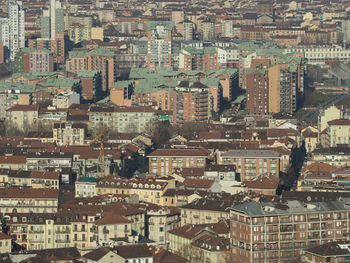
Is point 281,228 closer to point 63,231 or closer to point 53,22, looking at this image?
point 63,231

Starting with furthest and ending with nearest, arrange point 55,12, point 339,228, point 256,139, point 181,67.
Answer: point 55,12 → point 181,67 → point 256,139 → point 339,228

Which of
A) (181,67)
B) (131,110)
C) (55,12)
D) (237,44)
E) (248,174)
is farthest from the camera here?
(55,12)

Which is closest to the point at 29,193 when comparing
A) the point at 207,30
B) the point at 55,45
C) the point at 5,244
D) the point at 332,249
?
the point at 5,244

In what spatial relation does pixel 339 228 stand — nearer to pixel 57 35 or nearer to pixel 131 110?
pixel 131 110

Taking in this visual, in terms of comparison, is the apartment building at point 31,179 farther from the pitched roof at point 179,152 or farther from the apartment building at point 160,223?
the apartment building at point 160,223

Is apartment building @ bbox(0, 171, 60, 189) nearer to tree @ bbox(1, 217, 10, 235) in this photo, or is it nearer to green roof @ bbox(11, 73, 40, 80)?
tree @ bbox(1, 217, 10, 235)

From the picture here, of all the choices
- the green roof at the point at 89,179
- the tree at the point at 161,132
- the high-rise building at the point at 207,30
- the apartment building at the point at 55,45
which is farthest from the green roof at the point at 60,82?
the high-rise building at the point at 207,30

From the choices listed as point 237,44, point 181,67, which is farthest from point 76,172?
point 237,44
